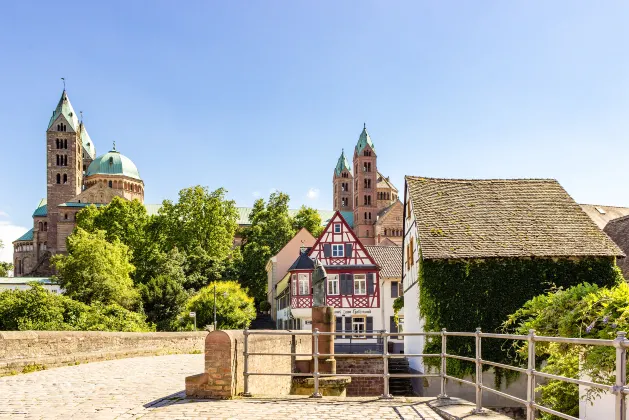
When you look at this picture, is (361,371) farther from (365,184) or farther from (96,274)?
(365,184)

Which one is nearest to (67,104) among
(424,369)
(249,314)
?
(249,314)

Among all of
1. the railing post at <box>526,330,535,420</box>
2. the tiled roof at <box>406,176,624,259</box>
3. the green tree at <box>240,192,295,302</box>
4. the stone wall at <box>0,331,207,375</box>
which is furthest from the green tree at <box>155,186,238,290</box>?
the railing post at <box>526,330,535,420</box>

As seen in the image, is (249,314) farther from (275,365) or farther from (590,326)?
(590,326)

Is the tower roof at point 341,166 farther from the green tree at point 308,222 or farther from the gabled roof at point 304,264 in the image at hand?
the gabled roof at point 304,264

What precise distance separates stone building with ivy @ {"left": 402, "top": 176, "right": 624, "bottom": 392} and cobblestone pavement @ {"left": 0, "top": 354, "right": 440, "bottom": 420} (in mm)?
13056

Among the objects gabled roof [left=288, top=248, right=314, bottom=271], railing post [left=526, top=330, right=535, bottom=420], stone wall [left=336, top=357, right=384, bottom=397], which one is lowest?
stone wall [left=336, top=357, right=384, bottom=397]

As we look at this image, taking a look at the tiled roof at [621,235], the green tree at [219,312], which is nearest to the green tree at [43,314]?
the green tree at [219,312]

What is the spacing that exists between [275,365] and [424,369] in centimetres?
1009

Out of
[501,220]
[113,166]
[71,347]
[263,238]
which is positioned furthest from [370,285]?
[113,166]

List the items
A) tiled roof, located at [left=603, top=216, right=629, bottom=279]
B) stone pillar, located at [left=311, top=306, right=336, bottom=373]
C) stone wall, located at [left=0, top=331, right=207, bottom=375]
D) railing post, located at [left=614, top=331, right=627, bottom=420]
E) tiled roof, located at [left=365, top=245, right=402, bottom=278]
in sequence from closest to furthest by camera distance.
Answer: railing post, located at [left=614, top=331, right=627, bottom=420], stone wall, located at [left=0, top=331, right=207, bottom=375], stone pillar, located at [left=311, top=306, right=336, bottom=373], tiled roof, located at [left=603, top=216, right=629, bottom=279], tiled roof, located at [left=365, top=245, right=402, bottom=278]

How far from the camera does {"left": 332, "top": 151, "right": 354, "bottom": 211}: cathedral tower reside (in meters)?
123

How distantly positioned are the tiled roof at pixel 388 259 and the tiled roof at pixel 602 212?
11.8m

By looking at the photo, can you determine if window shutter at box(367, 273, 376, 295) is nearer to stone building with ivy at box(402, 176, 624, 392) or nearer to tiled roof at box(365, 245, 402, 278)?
tiled roof at box(365, 245, 402, 278)

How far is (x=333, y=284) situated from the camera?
41.1m
